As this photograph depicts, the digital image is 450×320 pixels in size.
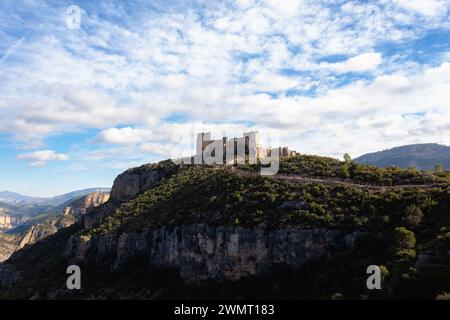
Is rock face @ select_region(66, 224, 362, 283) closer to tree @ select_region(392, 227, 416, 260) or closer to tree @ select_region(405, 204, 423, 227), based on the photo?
tree @ select_region(392, 227, 416, 260)

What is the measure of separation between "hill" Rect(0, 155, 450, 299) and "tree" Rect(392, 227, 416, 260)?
115 mm

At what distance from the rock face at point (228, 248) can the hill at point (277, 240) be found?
144 millimetres

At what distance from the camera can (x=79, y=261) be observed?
89.9 meters

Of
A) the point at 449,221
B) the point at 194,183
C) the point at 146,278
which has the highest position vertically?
the point at 194,183

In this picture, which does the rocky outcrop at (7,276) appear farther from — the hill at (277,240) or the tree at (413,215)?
the tree at (413,215)

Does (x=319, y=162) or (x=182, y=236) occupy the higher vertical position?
(x=319, y=162)

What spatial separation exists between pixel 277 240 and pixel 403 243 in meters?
16.2

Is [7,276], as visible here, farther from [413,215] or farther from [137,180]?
[413,215]

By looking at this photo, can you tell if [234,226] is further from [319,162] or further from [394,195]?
[319,162]

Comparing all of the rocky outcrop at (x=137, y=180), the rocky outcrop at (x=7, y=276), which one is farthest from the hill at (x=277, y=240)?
the rocky outcrop at (x=137, y=180)

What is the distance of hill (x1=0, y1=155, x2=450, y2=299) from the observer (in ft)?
145

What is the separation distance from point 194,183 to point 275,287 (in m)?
45.5

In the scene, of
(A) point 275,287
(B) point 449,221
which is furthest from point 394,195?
(A) point 275,287

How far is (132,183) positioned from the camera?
129000mm
